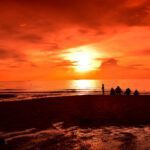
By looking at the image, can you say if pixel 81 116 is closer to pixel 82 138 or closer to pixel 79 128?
pixel 79 128

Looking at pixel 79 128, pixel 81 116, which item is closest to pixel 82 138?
pixel 79 128

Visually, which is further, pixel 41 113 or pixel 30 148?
pixel 41 113

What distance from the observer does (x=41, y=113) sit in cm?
2253

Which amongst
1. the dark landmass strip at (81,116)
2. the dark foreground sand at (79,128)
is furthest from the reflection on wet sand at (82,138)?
the dark landmass strip at (81,116)

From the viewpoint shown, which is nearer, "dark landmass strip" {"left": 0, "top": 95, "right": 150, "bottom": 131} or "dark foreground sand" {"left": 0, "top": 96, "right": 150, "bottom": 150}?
"dark foreground sand" {"left": 0, "top": 96, "right": 150, "bottom": 150}

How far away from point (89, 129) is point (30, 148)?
16.9 ft

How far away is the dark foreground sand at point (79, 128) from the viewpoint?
490 inches

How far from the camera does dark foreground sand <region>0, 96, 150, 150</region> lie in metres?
12.4

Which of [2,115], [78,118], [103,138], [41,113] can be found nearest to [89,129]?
[103,138]

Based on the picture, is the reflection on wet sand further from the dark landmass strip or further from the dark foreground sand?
the dark landmass strip

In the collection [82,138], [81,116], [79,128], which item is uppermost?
[81,116]

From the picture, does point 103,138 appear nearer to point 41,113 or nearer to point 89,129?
point 89,129

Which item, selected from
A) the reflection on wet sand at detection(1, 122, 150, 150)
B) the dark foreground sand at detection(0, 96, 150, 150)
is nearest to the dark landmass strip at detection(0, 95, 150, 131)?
the dark foreground sand at detection(0, 96, 150, 150)

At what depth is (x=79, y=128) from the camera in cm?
1659
